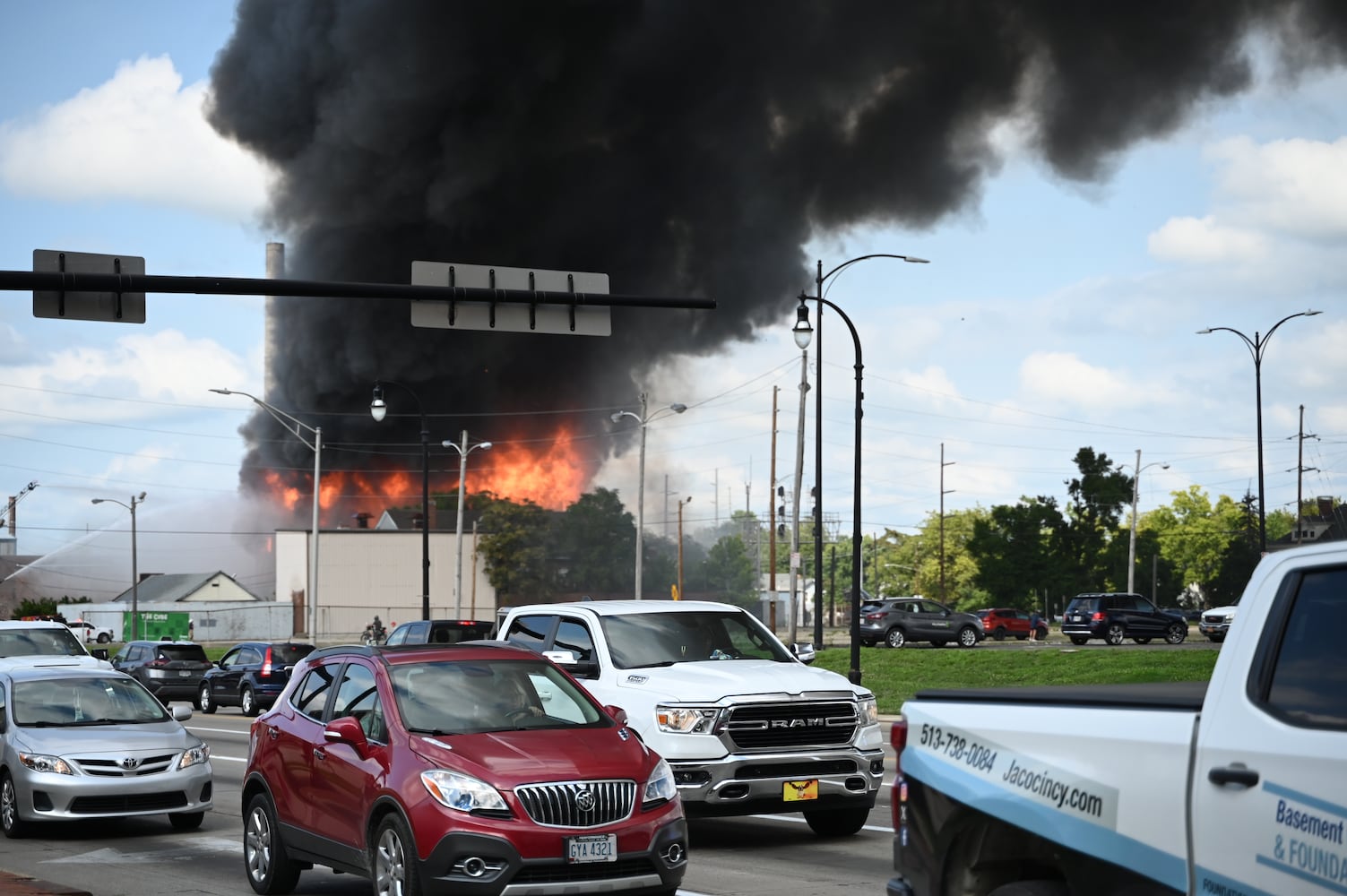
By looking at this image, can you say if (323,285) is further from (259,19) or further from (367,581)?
(259,19)

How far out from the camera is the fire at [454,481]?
92.3m

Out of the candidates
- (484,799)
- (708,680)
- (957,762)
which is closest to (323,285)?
(708,680)

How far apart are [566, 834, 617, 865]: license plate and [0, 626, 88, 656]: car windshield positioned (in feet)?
47.5

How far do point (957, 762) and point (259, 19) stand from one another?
9183 cm

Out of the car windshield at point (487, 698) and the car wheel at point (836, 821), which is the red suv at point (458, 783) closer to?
the car windshield at point (487, 698)

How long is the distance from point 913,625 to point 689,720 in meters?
36.6

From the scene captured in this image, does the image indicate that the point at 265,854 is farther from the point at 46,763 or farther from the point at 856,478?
the point at 856,478

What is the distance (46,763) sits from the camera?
1323 centimetres

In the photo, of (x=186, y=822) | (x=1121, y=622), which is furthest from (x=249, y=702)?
(x=1121, y=622)

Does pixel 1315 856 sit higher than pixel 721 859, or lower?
higher

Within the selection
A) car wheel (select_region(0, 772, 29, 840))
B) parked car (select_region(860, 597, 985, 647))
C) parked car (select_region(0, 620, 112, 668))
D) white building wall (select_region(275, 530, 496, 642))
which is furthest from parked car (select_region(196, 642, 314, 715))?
white building wall (select_region(275, 530, 496, 642))

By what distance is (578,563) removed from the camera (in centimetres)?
8231

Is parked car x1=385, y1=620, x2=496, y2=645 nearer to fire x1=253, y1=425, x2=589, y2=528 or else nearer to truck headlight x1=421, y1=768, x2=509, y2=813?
truck headlight x1=421, y1=768, x2=509, y2=813

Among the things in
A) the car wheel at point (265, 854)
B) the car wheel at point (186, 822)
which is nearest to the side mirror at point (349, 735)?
the car wheel at point (265, 854)
